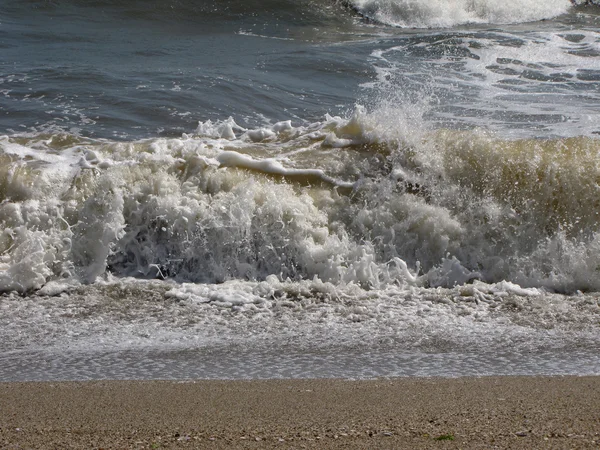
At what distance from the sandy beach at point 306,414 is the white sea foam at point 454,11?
14493 mm

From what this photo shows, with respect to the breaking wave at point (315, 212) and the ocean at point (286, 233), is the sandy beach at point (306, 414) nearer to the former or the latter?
the ocean at point (286, 233)

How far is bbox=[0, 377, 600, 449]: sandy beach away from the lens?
10.2ft

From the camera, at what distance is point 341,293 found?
5590 mm

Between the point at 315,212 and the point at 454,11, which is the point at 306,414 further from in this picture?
the point at 454,11

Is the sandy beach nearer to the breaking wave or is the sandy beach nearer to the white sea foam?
the breaking wave

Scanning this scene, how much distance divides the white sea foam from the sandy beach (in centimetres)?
1449

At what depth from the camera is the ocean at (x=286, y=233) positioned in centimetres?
470

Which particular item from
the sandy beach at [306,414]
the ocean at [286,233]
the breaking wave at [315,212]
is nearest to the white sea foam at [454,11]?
the ocean at [286,233]

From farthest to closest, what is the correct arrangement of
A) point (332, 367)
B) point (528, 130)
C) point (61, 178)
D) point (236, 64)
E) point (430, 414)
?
point (236, 64)
point (528, 130)
point (61, 178)
point (332, 367)
point (430, 414)

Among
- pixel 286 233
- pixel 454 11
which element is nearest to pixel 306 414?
pixel 286 233

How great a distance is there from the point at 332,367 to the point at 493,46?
11519mm

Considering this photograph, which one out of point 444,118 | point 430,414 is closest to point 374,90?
point 444,118

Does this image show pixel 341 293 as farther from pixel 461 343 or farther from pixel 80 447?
pixel 80 447

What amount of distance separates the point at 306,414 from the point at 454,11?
16390 mm
